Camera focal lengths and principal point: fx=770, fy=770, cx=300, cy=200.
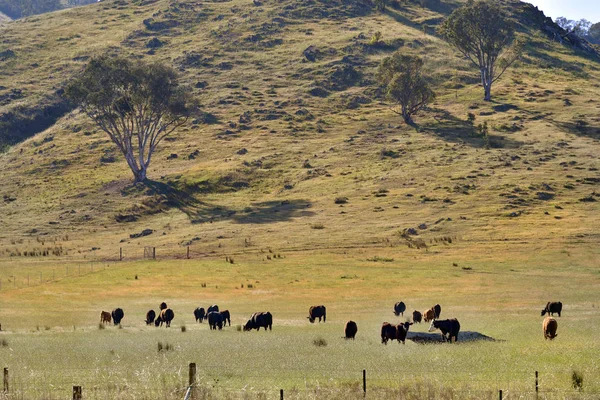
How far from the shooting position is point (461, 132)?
114 metres

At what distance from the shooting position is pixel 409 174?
99062 mm

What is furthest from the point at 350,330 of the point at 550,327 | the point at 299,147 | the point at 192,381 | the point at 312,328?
the point at 299,147

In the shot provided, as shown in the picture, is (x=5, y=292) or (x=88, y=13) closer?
(x=5, y=292)

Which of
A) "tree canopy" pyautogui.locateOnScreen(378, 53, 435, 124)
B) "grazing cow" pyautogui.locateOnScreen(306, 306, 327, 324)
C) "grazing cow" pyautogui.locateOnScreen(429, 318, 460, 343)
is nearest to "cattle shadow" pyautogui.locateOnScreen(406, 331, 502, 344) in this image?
"grazing cow" pyautogui.locateOnScreen(429, 318, 460, 343)

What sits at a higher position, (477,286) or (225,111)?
(225,111)

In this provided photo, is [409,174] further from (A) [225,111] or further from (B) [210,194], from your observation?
(A) [225,111]

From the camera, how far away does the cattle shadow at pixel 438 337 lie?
100 feet

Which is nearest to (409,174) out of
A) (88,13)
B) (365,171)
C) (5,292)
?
(365,171)

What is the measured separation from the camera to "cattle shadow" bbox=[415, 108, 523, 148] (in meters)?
108

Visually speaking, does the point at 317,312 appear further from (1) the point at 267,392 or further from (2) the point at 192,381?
(2) the point at 192,381

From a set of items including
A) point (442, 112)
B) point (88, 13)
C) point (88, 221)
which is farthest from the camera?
point (88, 13)

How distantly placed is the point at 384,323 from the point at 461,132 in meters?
86.5

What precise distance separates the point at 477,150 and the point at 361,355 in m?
83.2

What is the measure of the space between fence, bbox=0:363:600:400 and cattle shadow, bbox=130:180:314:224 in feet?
218
